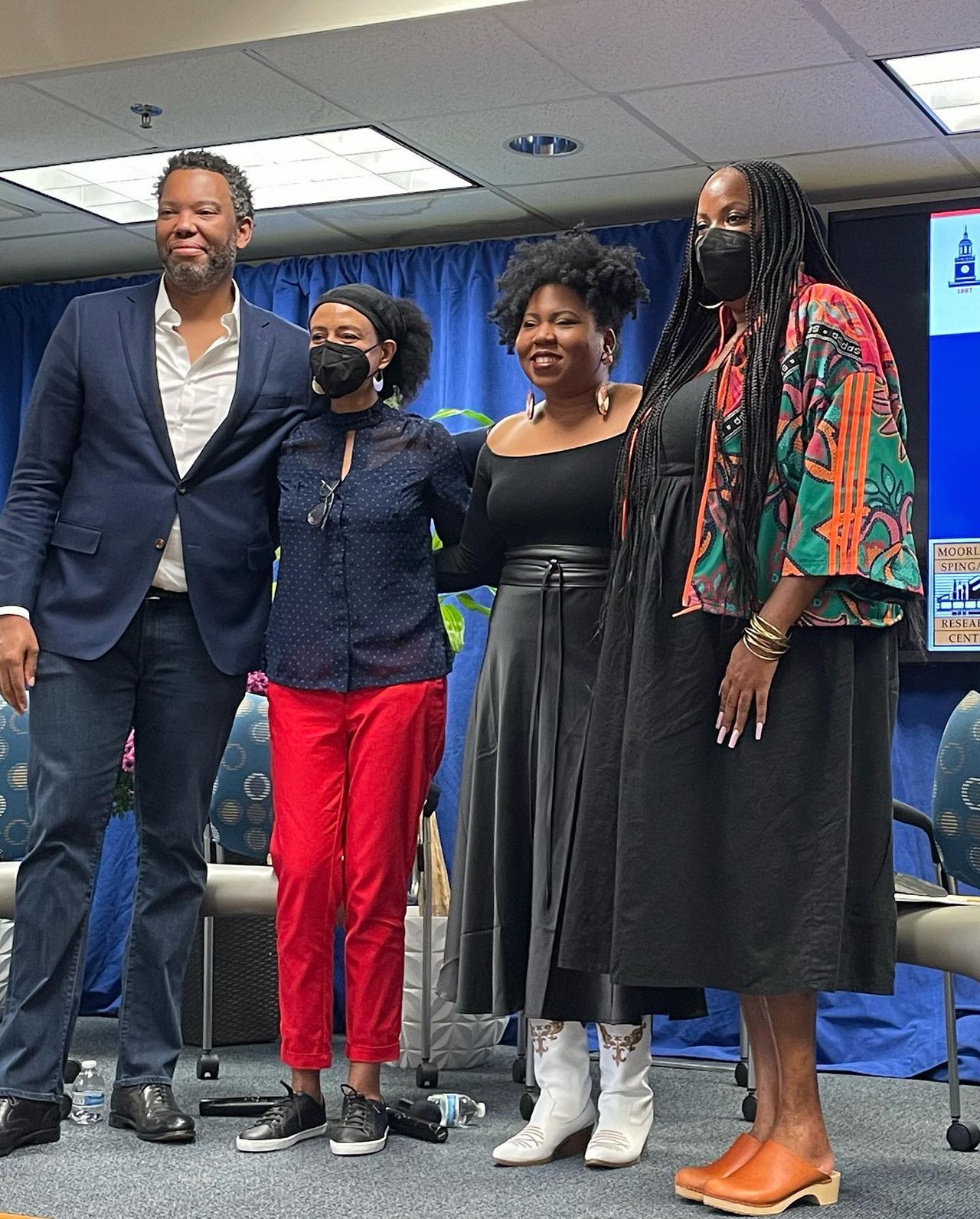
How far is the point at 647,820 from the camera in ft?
7.62

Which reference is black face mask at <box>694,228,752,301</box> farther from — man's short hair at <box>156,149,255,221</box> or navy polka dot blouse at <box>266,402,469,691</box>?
man's short hair at <box>156,149,255,221</box>

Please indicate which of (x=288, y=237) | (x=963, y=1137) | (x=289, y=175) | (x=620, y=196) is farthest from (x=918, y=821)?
(x=288, y=237)

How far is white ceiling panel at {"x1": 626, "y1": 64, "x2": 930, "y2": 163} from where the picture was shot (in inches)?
150

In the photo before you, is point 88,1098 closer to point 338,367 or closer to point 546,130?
point 338,367

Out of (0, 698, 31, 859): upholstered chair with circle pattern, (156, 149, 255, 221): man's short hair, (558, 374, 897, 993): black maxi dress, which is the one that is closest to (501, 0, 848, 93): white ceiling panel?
(156, 149, 255, 221): man's short hair

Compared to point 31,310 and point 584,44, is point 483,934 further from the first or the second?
point 31,310

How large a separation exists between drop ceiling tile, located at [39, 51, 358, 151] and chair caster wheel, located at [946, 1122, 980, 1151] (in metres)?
2.76

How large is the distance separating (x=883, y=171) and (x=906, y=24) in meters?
0.90

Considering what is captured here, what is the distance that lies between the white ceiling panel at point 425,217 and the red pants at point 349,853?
7.40ft

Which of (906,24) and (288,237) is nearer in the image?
(906,24)

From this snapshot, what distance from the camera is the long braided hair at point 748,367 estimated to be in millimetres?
2316

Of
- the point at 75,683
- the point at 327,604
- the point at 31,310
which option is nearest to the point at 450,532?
the point at 327,604

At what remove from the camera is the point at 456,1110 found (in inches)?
124

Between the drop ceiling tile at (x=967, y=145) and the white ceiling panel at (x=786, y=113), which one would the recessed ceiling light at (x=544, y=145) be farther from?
the drop ceiling tile at (x=967, y=145)
